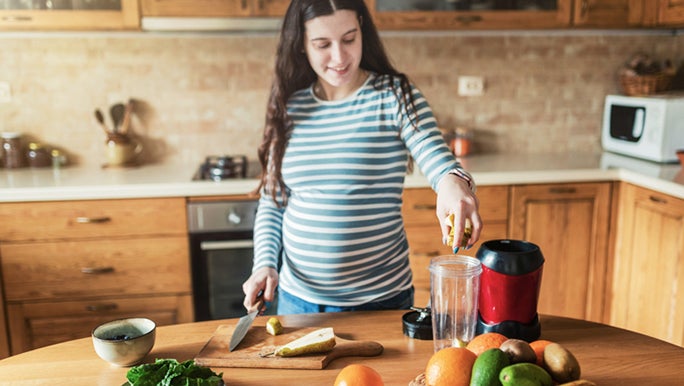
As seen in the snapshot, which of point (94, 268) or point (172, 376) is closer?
point (172, 376)

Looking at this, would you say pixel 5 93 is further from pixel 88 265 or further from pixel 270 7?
pixel 270 7

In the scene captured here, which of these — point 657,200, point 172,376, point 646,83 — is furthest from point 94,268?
point 646,83

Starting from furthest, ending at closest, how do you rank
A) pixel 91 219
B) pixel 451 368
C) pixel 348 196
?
pixel 91 219 → pixel 348 196 → pixel 451 368

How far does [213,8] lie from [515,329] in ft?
6.26

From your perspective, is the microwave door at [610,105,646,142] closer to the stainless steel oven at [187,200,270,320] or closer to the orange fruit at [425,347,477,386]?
the stainless steel oven at [187,200,270,320]

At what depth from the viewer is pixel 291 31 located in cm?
141

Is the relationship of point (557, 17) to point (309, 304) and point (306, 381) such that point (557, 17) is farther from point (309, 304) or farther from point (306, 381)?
point (306, 381)

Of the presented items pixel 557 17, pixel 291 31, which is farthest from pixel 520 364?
pixel 557 17

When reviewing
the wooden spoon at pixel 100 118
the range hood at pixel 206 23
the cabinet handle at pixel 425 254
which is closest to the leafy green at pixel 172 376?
the cabinet handle at pixel 425 254

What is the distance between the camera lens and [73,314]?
239 centimetres

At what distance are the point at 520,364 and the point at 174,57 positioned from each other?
239 cm

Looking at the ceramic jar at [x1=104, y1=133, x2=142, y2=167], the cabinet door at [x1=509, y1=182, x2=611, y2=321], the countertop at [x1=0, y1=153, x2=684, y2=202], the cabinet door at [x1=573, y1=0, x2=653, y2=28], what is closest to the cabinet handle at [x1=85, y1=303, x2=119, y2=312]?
the countertop at [x1=0, y1=153, x2=684, y2=202]

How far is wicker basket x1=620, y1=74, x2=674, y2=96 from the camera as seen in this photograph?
2.85 metres

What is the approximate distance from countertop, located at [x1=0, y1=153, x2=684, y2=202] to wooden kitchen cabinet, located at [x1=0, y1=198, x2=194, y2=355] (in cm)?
4
